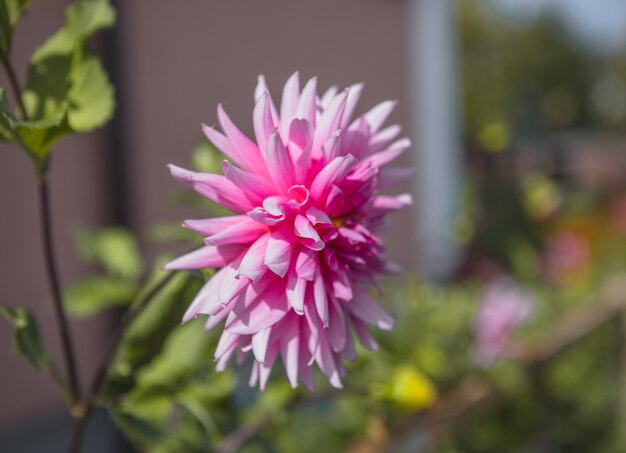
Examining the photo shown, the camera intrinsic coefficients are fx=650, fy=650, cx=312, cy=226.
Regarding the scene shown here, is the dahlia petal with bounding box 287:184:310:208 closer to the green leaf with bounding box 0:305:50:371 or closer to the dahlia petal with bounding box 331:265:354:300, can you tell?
the dahlia petal with bounding box 331:265:354:300

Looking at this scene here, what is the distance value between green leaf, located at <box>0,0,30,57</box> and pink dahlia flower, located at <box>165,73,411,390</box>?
0.52ft

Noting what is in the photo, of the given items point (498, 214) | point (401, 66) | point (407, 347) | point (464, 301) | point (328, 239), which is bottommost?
point (401, 66)

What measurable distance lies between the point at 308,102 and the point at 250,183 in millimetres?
68

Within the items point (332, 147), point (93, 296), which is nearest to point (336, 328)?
point (332, 147)

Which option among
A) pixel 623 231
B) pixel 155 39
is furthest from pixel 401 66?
pixel 155 39

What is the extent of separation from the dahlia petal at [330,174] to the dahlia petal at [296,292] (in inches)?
2.2

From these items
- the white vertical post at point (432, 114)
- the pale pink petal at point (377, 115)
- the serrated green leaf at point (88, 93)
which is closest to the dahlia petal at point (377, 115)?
the pale pink petal at point (377, 115)

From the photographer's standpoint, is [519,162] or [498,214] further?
[519,162]

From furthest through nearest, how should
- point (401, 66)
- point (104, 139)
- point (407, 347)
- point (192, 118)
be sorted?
point (401, 66), point (192, 118), point (104, 139), point (407, 347)

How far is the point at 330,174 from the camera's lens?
1.36 feet

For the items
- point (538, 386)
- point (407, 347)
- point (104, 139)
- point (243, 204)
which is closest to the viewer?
point (243, 204)

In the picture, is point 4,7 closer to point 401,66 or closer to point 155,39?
point 155,39

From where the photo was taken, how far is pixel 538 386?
1.65 metres

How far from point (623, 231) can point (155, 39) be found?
3175mm
